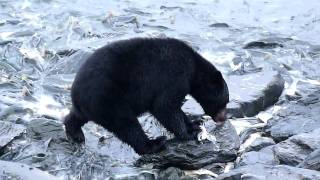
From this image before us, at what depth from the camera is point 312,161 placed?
698cm

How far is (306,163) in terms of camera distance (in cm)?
703

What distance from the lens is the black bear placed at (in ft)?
24.4

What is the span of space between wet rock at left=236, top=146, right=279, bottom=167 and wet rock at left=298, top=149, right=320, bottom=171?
1.77 feet

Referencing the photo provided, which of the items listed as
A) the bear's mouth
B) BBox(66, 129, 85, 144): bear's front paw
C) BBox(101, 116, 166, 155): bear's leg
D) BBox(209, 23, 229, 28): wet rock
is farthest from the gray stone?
BBox(209, 23, 229, 28): wet rock

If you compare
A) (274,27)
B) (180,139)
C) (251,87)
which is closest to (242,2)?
(274,27)

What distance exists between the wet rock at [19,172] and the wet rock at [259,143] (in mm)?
2729

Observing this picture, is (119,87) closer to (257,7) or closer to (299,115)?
(299,115)

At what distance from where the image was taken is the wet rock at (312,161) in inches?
272

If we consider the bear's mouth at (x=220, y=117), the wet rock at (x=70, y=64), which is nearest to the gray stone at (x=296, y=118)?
the bear's mouth at (x=220, y=117)

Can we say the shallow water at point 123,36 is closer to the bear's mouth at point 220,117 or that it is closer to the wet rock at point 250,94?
the wet rock at point 250,94

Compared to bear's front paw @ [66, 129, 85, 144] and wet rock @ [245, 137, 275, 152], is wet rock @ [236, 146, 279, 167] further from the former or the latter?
bear's front paw @ [66, 129, 85, 144]

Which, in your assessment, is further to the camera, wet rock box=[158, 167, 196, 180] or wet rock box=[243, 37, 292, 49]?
wet rock box=[243, 37, 292, 49]

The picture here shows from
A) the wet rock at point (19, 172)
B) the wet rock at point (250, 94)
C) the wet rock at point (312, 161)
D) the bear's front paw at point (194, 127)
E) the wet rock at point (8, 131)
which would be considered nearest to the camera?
the wet rock at point (19, 172)

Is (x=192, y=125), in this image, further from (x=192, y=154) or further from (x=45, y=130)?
(x=45, y=130)
